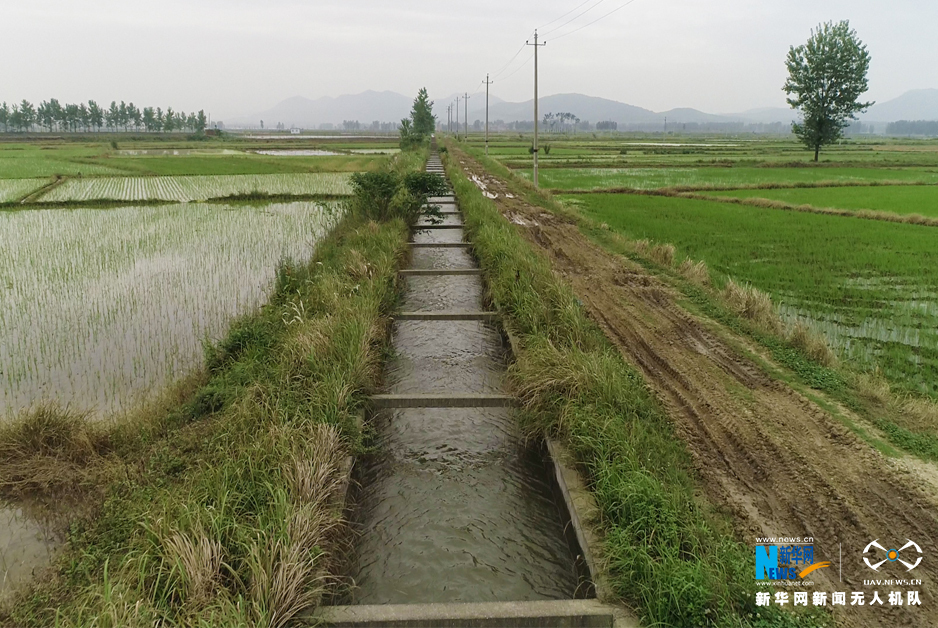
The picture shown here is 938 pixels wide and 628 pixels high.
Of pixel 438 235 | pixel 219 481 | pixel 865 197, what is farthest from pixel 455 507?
pixel 865 197

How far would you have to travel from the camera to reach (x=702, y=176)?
29000 mm

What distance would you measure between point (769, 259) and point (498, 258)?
5.85 m

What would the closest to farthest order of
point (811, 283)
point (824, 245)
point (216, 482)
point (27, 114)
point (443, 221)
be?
point (216, 482) < point (811, 283) < point (824, 245) < point (443, 221) < point (27, 114)

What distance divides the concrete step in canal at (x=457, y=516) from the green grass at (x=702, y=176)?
64.4 ft

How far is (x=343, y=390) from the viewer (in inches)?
205

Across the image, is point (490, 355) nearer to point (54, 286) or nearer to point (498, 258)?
point (498, 258)

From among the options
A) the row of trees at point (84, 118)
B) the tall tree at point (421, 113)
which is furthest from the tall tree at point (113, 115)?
the tall tree at point (421, 113)

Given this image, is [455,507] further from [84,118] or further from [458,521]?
[84,118]

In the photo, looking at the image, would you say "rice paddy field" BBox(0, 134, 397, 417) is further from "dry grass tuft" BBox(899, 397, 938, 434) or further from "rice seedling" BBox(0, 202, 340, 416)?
"dry grass tuft" BBox(899, 397, 938, 434)

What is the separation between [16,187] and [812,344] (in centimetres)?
2766

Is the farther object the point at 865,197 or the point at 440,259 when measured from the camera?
the point at 865,197

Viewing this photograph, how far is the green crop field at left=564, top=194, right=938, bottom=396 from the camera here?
713 centimetres

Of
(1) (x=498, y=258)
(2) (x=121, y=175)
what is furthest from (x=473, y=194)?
(2) (x=121, y=175)

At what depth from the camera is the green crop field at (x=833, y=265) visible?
281 inches
